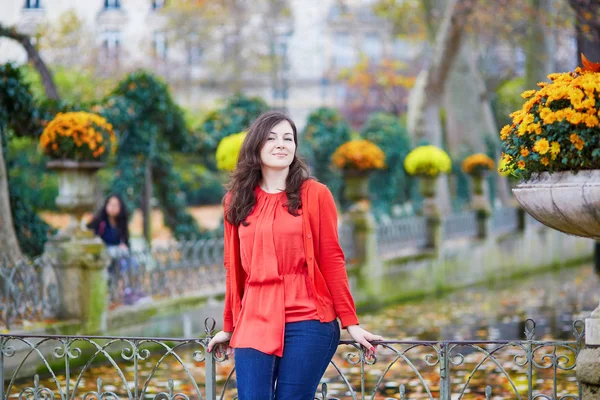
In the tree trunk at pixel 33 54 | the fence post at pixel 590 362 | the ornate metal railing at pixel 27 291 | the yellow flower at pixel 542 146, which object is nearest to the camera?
the yellow flower at pixel 542 146

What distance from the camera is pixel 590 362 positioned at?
527 cm

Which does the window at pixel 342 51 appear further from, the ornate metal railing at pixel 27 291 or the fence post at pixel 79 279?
the ornate metal railing at pixel 27 291

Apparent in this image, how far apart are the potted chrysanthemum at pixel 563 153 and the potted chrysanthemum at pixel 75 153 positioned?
6.46 metres

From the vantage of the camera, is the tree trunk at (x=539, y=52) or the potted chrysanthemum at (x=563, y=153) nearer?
the potted chrysanthemum at (x=563, y=153)

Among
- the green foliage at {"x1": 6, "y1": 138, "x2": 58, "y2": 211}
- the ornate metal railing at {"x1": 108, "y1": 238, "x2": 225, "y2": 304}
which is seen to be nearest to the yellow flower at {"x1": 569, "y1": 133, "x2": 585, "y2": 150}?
the ornate metal railing at {"x1": 108, "y1": 238, "x2": 225, "y2": 304}

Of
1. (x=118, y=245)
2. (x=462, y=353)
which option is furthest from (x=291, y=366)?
(x=118, y=245)

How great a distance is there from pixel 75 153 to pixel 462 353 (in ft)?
15.8

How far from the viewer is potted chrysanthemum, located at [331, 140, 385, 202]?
15938 mm

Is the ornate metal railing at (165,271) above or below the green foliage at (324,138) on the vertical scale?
below

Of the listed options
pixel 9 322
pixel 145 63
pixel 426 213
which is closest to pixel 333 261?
pixel 9 322

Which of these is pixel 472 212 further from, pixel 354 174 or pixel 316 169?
pixel 354 174

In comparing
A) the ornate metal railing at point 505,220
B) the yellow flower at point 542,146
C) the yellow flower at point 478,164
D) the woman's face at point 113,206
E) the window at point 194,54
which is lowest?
the ornate metal railing at point 505,220

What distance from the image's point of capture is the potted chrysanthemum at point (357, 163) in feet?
52.3

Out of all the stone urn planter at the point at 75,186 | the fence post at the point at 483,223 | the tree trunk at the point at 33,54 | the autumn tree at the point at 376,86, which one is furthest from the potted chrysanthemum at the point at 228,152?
the autumn tree at the point at 376,86
